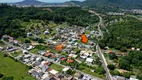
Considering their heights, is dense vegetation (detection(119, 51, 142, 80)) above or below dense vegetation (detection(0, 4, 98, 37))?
below

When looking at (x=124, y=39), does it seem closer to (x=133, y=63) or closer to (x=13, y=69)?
(x=133, y=63)

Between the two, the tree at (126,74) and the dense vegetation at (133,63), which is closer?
Result: the tree at (126,74)

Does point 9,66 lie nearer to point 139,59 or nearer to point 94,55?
point 94,55

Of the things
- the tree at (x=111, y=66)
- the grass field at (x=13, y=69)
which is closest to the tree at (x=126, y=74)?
the tree at (x=111, y=66)

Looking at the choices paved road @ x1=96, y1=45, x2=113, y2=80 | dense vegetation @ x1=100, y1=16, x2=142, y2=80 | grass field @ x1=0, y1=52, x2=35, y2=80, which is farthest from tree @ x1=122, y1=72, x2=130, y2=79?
grass field @ x1=0, y1=52, x2=35, y2=80

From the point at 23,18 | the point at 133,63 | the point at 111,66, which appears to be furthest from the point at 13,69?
the point at 23,18

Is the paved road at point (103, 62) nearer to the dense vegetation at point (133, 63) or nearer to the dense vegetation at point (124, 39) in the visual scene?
the dense vegetation at point (133, 63)

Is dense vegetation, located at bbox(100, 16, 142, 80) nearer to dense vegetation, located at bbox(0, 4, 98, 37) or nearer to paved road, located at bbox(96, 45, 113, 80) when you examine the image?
paved road, located at bbox(96, 45, 113, 80)

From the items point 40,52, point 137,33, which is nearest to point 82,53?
point 40,52

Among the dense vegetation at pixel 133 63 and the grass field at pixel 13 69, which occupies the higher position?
the dense vegetation at pixel 133 63
